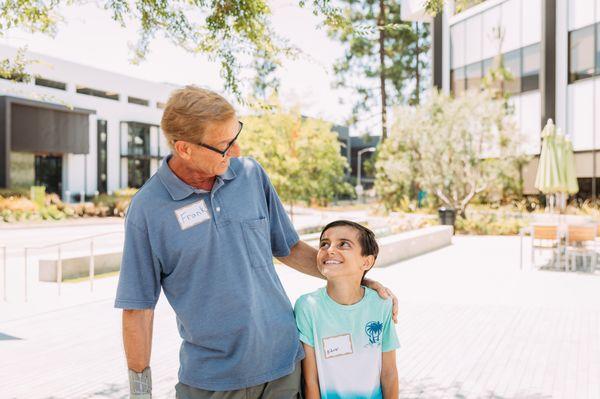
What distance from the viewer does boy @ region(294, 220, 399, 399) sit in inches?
91.7

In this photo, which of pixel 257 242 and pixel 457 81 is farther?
pixel 457 81

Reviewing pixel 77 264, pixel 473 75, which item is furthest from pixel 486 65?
pixel 77 264

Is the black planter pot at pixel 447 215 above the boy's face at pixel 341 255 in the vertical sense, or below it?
below

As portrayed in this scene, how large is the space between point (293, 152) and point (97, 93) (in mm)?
30356

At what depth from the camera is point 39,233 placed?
23766 millimetres

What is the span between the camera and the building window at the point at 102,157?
4750 centimetres

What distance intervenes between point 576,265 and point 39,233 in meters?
19.1

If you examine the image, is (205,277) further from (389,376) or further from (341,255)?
(389,376)

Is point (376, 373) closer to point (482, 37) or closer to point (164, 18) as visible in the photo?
point (164, 18)

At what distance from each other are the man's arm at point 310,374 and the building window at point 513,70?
30.8 metres

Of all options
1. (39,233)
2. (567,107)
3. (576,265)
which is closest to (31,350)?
(576,265)

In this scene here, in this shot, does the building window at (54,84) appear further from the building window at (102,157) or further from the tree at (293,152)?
the tree at (293,152)

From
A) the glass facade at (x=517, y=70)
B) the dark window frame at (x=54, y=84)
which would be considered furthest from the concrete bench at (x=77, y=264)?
the dark window frame at (x=54, y=84)

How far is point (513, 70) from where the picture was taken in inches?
1220
